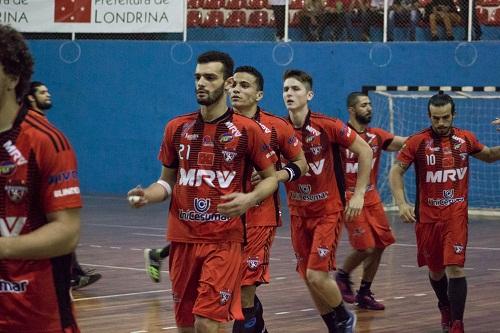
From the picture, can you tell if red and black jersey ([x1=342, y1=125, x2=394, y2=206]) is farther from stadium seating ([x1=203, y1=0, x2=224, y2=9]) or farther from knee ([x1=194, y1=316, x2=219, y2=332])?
stadium seating ([x1=203, y1=0, x2=224, y2=9])

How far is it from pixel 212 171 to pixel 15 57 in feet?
10.3

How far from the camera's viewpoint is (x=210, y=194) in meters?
7.12

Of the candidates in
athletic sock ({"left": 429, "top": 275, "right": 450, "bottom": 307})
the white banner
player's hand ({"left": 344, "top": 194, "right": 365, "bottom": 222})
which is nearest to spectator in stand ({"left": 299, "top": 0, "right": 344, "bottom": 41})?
the white banner

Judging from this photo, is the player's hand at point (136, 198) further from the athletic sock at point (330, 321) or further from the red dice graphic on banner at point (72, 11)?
the red dice graphic on banner at point (72, 11)

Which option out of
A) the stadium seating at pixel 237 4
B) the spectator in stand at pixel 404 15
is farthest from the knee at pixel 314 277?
the stadium seating at pixel 237 4

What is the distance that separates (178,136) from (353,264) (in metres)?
4.96

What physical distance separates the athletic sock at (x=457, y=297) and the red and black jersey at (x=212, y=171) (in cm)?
291

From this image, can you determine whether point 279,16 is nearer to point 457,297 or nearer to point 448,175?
point 448,175

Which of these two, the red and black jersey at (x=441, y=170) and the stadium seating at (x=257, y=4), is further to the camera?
the stadium seating at (x=257, y=4)

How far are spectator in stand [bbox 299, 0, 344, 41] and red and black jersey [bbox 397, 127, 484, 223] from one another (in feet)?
43.4

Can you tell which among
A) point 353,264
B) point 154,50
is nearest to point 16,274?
point 353,264

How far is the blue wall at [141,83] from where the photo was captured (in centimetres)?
2344

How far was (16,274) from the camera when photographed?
14.4 feet

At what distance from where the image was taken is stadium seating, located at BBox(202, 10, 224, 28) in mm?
24594
